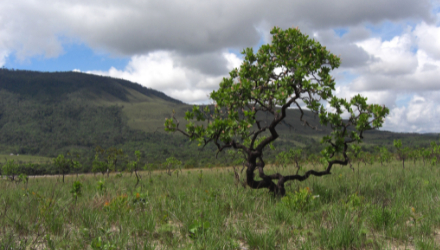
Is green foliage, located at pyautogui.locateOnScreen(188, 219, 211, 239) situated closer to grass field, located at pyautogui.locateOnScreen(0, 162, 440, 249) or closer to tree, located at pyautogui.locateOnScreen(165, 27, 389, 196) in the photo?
grass field, located at pyautogui.locateOnScreen(0, 162, 440, 249)

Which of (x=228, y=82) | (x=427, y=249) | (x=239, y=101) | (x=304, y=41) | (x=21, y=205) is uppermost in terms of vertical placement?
(x=304, y=41)

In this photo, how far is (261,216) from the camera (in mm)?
5047

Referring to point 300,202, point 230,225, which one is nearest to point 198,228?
point 230,225

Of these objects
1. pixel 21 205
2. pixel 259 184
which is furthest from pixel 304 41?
pixel 21 205

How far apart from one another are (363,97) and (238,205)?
4.13 meters

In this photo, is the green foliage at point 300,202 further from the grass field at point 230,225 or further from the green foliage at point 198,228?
the green foliage at point 198,228

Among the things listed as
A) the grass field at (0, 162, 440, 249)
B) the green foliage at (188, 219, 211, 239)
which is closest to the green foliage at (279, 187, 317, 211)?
the grass field at (0, 162, 440, 249)

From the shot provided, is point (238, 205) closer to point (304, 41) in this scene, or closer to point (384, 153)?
point (304, 41)

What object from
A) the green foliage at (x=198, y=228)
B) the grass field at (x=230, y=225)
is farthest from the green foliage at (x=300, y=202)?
the green foliage at (x=198, y=228)

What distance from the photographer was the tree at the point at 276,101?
615cm

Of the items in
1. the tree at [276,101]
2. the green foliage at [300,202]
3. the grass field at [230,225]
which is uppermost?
the tree at [276,101]

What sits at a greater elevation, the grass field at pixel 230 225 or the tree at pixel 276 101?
the tree at pixel 276 101

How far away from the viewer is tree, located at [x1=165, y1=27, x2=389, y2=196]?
6152 millimetres

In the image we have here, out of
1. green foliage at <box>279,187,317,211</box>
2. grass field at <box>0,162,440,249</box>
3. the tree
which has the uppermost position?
the tree
